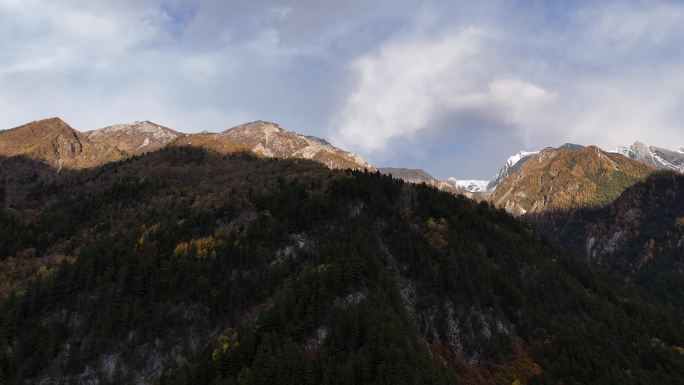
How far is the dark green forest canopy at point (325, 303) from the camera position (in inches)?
3684

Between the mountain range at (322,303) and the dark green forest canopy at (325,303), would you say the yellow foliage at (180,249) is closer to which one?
the mountain range at (322,303)

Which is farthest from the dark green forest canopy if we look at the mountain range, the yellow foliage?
the yellow foliage

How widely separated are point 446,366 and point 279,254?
50.1 m

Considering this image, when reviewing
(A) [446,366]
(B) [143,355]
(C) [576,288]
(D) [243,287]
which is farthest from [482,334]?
(B) [143,355]

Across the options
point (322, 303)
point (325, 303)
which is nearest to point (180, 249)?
point (322, 303)

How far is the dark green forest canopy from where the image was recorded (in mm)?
93562

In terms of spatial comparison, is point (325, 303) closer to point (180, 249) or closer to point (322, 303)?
point (322, 303)

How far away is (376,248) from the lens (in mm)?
123938

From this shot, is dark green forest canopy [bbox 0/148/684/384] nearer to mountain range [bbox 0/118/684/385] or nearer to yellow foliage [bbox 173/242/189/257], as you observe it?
mountain range [bbox 0/118/684/385]

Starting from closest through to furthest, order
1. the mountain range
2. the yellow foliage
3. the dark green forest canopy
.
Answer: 1. the dark green forest canopy
2. the mountain range
3. the yellow foliage

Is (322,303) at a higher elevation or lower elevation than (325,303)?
lower

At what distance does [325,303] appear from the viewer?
98.8 m

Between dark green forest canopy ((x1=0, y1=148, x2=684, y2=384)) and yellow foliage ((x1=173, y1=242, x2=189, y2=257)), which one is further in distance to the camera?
yellow foliage ((x1=173, y1=242, x2=189, y2=257))

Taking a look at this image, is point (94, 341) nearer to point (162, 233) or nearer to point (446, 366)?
point (162, 233)
